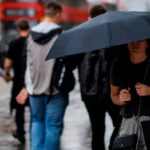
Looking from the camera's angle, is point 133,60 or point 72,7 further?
point 72,7

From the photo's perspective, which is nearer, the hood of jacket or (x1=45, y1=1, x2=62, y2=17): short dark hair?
the hood of jacket

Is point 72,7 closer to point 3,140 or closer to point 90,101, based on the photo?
point 3,140

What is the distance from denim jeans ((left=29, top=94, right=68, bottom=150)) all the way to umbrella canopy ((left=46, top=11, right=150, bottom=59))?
1854 millimetres

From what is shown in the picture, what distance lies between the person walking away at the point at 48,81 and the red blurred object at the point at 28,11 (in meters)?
22.2

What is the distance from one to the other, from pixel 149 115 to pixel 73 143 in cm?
459

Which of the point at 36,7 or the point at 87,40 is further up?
the point at 87,40

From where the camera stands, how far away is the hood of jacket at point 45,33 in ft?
24.1

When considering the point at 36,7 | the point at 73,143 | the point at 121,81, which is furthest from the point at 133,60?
the point at 36,7

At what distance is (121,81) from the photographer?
5461 mm

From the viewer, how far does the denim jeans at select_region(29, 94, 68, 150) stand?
7336 millimetres

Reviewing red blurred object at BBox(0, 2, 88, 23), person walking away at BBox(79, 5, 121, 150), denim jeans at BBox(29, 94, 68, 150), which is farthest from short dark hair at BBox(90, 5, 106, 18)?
red blurred object at BBox(0, 2, 88, 23)

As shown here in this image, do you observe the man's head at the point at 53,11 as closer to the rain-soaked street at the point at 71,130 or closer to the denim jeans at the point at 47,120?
the denim jeans at the point at 47,120

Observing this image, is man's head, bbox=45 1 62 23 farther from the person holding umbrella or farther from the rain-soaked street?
the rain-soaked street

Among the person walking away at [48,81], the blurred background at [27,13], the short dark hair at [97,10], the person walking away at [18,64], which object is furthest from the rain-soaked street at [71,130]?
the blurred background at [27,13]
